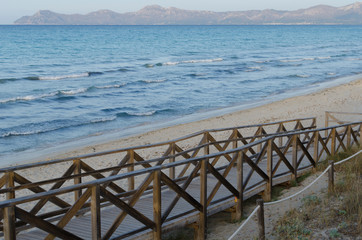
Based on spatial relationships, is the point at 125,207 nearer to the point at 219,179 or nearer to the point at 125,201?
the point at 125,201

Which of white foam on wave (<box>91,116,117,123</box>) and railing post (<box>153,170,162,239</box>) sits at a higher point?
railing post (<box>153,170,162,239</box>)

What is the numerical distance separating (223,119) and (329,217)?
50.7 feet

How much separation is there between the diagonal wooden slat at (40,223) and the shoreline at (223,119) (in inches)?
434

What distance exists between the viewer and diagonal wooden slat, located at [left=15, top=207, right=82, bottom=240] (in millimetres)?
5699

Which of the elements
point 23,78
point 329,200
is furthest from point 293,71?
point 329,200

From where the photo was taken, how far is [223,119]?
23.3 m

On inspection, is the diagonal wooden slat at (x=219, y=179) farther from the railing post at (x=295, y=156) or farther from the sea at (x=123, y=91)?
the sea at (x=123, y=91)

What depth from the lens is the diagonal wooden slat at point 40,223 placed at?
18.7ft

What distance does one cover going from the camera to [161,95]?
33.2 meters

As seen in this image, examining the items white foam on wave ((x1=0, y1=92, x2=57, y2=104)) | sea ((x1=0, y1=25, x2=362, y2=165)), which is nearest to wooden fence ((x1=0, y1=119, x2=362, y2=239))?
sea ((x1=0, y1=25, x2=362, y2=165))

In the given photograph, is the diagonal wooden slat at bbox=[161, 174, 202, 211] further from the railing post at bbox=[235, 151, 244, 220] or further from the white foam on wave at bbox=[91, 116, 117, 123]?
the white foam on wave at bbox=[91, 116, 117, 123]

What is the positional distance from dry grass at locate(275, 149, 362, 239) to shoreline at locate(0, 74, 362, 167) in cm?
1043

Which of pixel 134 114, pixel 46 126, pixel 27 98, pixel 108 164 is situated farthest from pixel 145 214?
pixel 27 98

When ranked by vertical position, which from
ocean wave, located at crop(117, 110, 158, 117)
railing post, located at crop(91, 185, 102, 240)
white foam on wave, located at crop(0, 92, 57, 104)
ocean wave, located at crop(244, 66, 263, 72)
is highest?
railing post, located at crop(91, 185, 102, 240)
